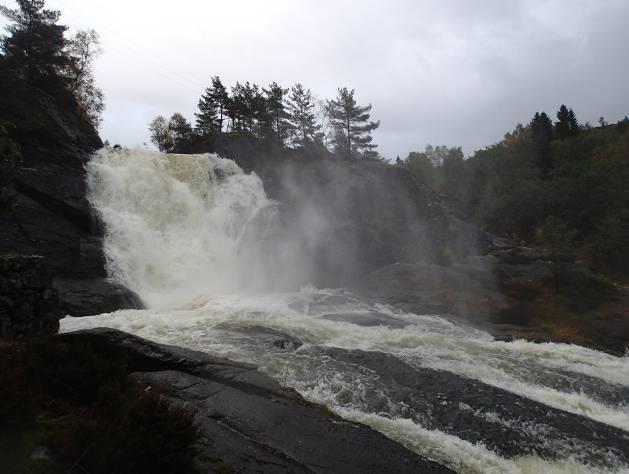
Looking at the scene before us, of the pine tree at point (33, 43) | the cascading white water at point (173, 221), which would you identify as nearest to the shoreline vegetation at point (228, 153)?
the pine tree at point (33, 43)

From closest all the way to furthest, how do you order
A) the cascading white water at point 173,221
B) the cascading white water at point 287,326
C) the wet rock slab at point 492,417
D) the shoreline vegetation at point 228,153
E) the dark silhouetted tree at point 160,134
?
1. the shoreline vegetation at point 228,153
2. the wet rock slab at point 492,417
3. the cascading white water at point 287,326
4. the cascading white water at point 173,221
5. the dark silhouetted tree at point 160,134

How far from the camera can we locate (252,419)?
21.4 ft

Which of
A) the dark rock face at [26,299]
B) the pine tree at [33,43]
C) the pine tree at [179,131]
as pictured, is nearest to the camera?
the dark rock face at [26,299]

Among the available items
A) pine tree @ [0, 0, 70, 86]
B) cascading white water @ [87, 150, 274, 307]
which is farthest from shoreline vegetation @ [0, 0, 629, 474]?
cascading white water @ [87, 150, 274, 307]

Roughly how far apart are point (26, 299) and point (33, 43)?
28.0 m

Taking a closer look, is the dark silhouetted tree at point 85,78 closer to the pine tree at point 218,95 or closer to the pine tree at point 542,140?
the pine tree at point 218,95

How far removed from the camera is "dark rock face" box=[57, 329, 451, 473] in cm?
563

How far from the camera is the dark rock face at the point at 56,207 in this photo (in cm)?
1719

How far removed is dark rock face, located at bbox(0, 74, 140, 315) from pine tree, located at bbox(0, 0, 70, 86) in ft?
10.8

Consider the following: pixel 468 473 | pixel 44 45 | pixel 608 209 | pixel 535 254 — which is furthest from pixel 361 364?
pixel 608 209

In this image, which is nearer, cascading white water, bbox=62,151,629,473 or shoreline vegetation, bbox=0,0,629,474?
shoreline vegetation, bbox=0,0,629,474

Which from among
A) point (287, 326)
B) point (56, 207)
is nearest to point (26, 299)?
point (287, 326)

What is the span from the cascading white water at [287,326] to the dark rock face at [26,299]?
282cm

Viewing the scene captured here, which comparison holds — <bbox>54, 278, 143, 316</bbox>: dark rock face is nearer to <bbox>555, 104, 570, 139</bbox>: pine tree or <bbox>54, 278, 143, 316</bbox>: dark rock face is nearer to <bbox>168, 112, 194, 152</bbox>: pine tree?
<bbox>168, 112, 194, 152</bbox>: pine tree
